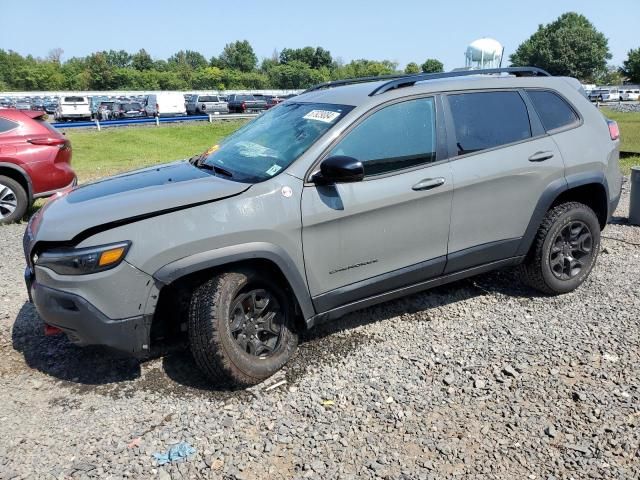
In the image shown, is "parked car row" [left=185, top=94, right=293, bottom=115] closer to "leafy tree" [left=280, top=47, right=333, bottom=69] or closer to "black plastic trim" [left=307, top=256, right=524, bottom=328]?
"black plastic trim" [left=307, top=256, right=524, bottom=328]

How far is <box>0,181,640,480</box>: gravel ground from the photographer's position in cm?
265

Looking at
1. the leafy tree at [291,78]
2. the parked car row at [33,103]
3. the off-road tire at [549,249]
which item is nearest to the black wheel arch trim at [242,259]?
the off-road tire at [549,249]

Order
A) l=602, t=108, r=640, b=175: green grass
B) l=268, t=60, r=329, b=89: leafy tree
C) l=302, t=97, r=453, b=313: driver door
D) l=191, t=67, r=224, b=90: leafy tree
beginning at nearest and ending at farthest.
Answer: l=302, t=97, r=453, b=313: driver door < l=602, t=108, r=640, b=175: green grass < l=191, t=67, r=224, b=90: leafy tree < l=268, t=60, r=329, b=89: leafy tree

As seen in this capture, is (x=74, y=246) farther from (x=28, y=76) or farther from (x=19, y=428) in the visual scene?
(x=28, y=76)

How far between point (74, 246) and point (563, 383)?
302 centimetres

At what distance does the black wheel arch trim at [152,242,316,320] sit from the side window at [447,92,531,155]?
1.55 m

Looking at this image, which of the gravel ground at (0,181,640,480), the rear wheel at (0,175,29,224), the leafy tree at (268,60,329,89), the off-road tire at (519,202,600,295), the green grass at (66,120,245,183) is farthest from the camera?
the leafy tree at (268,60,329,89)

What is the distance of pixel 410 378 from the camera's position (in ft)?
11.1

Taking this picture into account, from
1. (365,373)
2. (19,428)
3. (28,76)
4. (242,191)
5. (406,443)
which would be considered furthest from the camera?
(28,76)

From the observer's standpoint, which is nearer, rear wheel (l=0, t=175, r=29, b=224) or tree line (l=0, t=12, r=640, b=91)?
rear wheel (l=0, t=175, r=29, b=224)

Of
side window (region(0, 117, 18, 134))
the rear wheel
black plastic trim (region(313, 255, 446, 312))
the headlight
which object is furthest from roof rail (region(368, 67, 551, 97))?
side window (region(0, 117, 18, 134))

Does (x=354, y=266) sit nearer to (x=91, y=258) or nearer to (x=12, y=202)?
(x=91, y=258)

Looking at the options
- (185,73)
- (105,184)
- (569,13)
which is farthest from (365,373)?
(569,13)

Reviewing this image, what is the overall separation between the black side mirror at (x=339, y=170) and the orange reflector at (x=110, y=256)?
1226 millimetres
